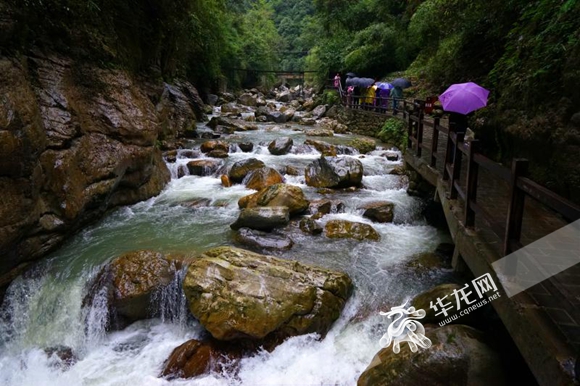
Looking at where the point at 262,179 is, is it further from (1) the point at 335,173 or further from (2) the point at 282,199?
(2) the point at 282,199

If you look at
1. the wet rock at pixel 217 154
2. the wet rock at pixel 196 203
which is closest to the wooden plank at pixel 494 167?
the wet rock at pixel 196 203

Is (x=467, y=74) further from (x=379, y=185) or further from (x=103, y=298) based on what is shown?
(x=103, y=298)

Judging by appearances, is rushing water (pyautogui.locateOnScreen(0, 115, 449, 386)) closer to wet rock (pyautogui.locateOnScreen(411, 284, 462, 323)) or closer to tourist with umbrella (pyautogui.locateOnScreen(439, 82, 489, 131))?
wet rock (pyautogui.locateOnScreen(411, 284, 462, 323))

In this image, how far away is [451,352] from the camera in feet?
12.9

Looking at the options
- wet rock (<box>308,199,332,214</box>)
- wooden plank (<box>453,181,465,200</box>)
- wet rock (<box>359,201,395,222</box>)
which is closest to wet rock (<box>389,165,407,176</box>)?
wet rock (<box>359,201,395,222</box>)

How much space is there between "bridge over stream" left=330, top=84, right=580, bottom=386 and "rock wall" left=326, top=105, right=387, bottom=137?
40.3 feet

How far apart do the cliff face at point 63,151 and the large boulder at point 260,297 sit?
3077 millimetres

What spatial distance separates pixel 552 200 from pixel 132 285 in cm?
570

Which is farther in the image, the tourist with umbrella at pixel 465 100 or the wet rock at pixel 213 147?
the wet rock at pixel 213 147

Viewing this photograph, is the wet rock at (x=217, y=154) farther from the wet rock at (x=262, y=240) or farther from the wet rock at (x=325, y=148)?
the wet rock at (x=262, y=240)

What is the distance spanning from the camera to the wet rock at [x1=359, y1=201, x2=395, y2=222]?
8969mm

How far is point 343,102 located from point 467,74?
12.1 metres

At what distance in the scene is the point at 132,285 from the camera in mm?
6113

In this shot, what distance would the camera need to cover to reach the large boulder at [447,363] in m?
3.77
